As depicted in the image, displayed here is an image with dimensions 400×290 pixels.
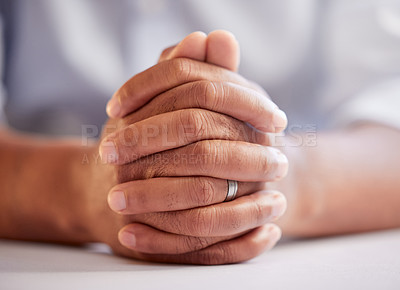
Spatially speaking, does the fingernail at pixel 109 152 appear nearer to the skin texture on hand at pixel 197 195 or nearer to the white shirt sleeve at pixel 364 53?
the skin texture on hand at pixel 197 195

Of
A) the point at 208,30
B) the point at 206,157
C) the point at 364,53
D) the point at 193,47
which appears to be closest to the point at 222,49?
the point at 193,47

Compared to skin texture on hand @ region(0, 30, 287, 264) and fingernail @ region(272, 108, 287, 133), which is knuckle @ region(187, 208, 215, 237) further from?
fingernail @ region(272, 108, 287, 133)

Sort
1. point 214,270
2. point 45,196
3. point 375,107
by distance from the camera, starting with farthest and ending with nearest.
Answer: point 375,107
point 45,196
point 214,270

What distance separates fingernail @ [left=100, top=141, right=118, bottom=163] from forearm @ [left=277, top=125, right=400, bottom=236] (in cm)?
26

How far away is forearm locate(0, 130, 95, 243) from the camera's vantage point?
52 cm

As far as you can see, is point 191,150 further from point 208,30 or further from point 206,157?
point 208,30

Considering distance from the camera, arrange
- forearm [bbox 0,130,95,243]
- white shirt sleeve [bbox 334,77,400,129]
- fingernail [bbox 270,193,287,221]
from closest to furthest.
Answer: fingernail [bbox 270,193,287,221] < forearm [bbox 0,130,95,243] < white shirt sleeve [bbox 334,77,400,129]

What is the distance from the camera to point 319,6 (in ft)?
2.69

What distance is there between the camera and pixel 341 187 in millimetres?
587

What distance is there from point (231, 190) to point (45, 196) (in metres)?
0.28

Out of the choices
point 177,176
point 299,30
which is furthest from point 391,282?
point 299,30

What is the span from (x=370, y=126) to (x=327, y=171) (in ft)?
0.62

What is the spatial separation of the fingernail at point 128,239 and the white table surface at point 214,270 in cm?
2
